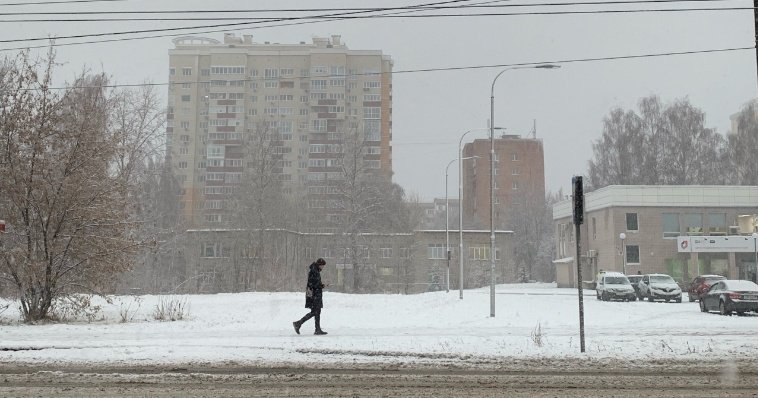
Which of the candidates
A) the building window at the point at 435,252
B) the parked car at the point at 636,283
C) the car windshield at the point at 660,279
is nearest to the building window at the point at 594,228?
the building window at the point at 435,252

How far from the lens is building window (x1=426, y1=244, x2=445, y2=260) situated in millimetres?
76625

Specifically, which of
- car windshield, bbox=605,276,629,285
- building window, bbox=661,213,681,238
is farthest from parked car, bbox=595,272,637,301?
building window, bbox=661,213,681,238

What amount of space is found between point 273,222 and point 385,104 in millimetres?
41436

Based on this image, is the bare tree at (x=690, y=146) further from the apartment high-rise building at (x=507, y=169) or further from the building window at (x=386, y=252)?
the apartment high-rise building at (x=507, y=169)

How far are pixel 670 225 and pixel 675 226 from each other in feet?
1.54

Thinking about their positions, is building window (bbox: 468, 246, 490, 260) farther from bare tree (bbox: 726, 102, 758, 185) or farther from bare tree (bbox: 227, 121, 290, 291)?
bare tree (bbox: 726, 102, 758, 185)

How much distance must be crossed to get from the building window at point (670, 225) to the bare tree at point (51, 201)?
50098mm

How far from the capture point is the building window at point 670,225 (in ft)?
196

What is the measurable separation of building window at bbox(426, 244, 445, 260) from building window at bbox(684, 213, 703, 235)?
25552 mm

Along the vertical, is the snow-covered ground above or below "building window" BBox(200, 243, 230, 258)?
below

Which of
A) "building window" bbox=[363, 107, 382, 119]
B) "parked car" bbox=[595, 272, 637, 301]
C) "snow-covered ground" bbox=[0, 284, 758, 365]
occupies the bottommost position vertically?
"snow-covered ground" bbox=[0, 284, 758, 365]

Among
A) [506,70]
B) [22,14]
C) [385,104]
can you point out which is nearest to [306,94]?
[385,104]

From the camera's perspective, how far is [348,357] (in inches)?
499

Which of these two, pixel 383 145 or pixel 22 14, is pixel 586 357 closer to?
pixel 22 14
